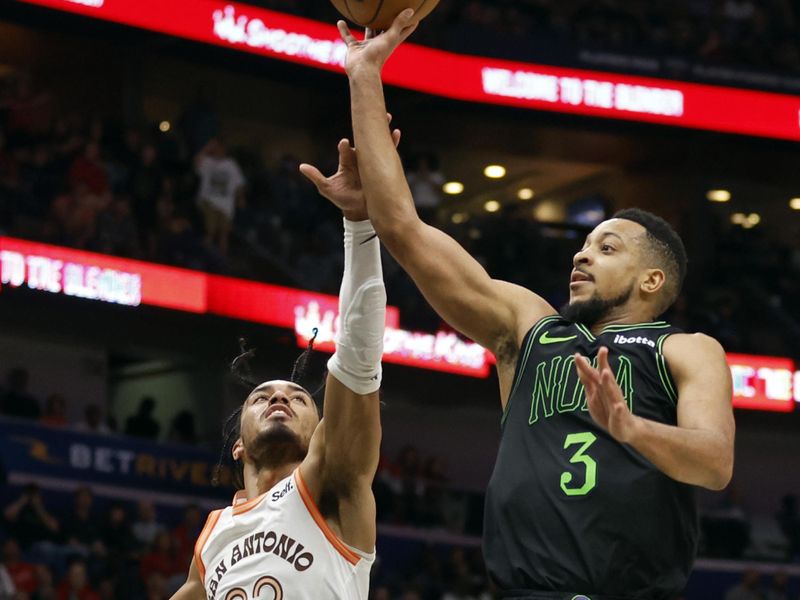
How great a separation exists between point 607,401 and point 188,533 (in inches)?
419

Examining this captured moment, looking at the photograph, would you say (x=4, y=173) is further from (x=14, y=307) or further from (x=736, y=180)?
(x=736, y=180)

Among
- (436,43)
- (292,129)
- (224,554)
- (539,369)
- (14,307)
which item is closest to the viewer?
(539,369)

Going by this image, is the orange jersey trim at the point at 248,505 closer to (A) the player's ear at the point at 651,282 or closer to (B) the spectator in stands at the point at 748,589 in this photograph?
(A) the player's ear at the point at 651,282

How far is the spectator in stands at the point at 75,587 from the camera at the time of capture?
11.8 m

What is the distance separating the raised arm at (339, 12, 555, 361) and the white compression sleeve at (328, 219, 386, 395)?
329mm

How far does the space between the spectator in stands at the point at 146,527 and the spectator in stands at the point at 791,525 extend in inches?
336

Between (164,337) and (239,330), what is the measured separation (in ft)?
3.84

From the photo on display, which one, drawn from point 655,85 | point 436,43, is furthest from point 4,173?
point 655,85

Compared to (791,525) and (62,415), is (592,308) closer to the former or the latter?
(62,415)

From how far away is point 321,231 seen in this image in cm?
1891

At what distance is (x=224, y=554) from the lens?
481 centimetres

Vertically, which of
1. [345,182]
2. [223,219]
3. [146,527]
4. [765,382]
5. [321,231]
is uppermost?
[321,231]

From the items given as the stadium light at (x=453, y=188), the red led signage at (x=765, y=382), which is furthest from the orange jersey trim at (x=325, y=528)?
the stadium light at (x=453, y=188)

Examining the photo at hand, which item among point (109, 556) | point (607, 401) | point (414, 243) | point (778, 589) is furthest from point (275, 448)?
point (778, 589)
